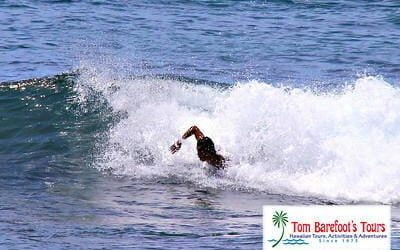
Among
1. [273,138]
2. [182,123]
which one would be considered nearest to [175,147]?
[273,138]

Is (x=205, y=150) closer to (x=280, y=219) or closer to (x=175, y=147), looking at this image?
(x=175, y=147)

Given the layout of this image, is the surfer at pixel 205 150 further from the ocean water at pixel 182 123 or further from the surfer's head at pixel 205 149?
the ocean water at pixel 182 123

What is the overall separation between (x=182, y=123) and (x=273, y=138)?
2.24 metres

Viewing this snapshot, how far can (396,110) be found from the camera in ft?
53.3

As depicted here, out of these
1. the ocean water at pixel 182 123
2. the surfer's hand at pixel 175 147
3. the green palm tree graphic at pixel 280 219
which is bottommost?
the ocean water at pixel 182 123

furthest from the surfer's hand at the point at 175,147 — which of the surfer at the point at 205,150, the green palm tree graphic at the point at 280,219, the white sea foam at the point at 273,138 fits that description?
the green palm tree graphic at the point at 280,219

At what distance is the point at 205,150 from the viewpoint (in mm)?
14445

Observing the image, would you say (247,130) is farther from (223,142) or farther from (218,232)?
(218,232)

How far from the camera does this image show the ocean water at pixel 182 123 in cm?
1157

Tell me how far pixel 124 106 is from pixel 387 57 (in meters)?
8.03

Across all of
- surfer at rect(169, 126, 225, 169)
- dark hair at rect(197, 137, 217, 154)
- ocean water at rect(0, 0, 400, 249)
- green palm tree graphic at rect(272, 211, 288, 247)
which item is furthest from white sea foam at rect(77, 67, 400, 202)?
green palm tree graphic at rect(272, 211, 288, 247)

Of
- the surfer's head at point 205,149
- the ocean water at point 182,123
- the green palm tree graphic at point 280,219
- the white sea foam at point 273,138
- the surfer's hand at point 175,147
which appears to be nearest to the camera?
the green palm tree graphic at point 280,219

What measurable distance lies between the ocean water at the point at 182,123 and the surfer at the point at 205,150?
0.59ft

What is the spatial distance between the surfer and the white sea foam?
204mm
